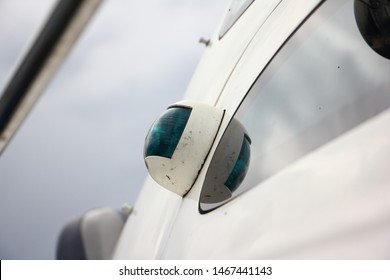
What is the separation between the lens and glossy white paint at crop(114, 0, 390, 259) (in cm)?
60

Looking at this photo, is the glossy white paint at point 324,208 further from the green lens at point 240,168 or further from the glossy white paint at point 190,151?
the glossy white paint at point 190,151

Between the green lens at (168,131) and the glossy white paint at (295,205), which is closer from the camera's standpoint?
the glossy white paint at (295,205)

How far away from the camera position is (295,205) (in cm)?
72

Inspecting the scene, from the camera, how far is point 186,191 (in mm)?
1188

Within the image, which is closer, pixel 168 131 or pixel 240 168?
pixel 240 168

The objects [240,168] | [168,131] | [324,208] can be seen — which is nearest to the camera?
[324,208]

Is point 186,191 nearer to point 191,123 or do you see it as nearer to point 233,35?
point 191,123

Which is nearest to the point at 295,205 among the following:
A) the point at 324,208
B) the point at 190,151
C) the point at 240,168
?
the point at 324,208

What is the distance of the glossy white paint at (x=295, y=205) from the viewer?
60cm

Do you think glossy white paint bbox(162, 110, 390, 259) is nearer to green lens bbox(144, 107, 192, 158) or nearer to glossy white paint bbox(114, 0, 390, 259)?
glossy white paint bbox(114, 0, 390, 259)

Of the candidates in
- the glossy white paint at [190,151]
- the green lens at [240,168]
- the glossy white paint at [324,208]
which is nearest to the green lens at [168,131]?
the glossy white paint at [190,151]

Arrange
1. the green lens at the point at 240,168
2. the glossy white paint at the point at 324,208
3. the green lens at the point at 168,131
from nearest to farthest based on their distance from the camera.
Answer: the glossy white paint at the point at 324,208
the green lens at the point at 240,168
the green lens at the point at 168,131

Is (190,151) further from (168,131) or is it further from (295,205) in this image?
(295,205)

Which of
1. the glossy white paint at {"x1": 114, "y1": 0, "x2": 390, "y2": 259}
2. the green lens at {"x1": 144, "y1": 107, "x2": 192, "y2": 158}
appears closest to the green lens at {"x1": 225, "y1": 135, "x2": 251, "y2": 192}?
the glossy white paint at {"x1": 114, "y1": 0, "x2": 390, "y2": 259}
